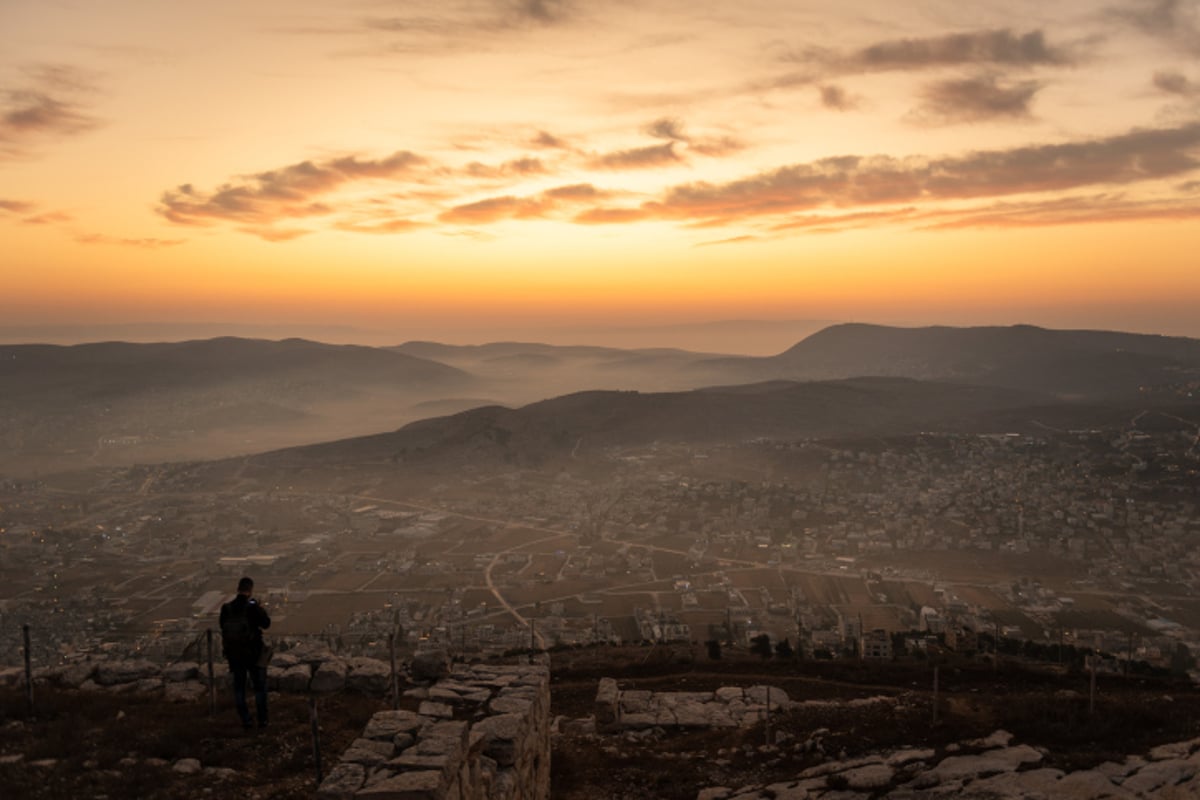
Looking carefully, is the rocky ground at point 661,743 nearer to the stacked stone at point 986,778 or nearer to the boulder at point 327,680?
the stacked stone at point 986,778

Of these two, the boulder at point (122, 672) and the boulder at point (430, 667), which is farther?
the boulder at point (122, 672)

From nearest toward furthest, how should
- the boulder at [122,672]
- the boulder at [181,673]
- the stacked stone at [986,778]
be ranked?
the stacked stone at [986,778] → the boulder at [181,673] → the boulder at [122,672]

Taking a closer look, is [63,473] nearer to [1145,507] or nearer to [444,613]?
[444,613]

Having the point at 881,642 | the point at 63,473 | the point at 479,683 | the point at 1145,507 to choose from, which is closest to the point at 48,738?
the point at 479,683

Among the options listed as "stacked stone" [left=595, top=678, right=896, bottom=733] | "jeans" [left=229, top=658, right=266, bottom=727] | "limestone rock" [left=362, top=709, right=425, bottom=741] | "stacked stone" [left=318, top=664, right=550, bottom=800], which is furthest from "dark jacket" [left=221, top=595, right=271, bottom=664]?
"stacked stone" [left=595, top=678, right=896, bottom=733]

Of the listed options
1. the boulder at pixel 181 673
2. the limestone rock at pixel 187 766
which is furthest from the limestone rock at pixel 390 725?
the boulder at pixel 181 673

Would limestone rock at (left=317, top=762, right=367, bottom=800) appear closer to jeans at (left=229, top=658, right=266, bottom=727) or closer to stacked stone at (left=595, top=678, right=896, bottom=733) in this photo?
jeans at (left=229, top=658, right=266, bottom=727)
